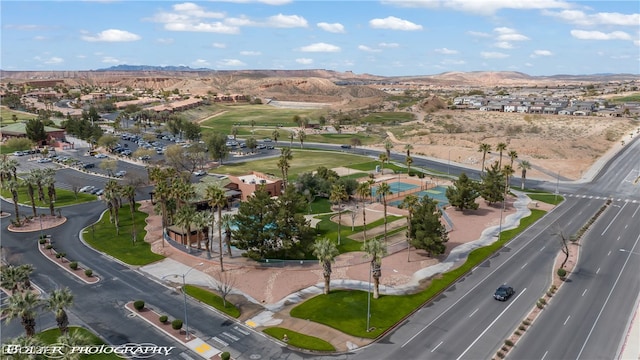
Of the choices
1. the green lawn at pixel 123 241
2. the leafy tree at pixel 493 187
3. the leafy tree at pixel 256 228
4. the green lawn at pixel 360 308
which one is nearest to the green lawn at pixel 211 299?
the green lawn at pixel 360 308

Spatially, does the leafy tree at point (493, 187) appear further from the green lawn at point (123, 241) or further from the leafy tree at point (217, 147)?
the leafy tree at point (217, 147)

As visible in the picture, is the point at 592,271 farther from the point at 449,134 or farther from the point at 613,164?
the point at 449,134

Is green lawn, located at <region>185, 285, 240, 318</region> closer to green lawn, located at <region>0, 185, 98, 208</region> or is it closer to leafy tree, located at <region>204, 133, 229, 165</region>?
green lawn, located at <region>0, 185, 98, 208</region>

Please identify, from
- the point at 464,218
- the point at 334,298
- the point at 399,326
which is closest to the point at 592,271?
the point at 464,218

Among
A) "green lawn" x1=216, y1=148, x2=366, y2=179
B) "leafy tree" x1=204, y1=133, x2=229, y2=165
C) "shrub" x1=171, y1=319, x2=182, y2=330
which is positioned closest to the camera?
"shrub" x1=171, y1=319, x2=182, y2=330

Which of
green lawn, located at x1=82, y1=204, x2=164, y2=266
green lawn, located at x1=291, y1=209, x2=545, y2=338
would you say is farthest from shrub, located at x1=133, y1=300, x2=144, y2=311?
green lawn, located at x1=291, y1=209, x2=545, y2=338

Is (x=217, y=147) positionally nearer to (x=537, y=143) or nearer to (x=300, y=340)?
(x=300, y=340)
